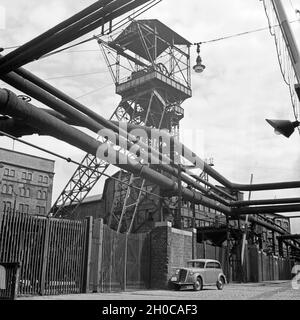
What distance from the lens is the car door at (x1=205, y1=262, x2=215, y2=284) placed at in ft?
64.6

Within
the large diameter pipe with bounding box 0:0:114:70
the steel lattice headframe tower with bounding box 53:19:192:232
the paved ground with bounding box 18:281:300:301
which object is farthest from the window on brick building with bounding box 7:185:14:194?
the large diameter pipe with bounding box 0:0:114:70

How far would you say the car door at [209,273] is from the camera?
19688 mm

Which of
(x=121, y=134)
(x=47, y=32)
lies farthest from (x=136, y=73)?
(x=47, y=32)

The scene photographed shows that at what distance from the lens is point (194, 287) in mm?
18609

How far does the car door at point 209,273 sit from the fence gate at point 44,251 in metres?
6.83

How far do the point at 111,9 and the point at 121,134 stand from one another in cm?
843

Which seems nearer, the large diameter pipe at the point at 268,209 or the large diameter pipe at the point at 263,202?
the large diameter pipe at the point at 263,202

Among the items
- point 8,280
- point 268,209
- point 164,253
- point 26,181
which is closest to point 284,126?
point 8,280

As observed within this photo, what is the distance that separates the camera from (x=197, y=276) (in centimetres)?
1898

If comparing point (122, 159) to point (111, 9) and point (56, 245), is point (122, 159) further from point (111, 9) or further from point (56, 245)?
point (111, 9)

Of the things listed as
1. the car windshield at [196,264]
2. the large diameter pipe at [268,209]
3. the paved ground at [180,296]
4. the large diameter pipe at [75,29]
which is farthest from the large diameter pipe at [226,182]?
the large diameter pipe at [75,29]

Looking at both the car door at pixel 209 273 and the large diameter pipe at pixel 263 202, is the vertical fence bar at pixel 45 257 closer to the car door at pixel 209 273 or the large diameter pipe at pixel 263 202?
the car door at pixel 209 273

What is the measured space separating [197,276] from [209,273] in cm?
115

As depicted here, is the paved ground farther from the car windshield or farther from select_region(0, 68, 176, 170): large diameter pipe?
select_region(0, 68, 176, 170): large diameter pipe
